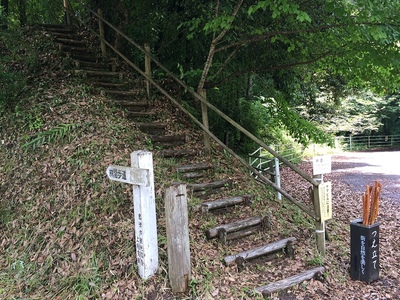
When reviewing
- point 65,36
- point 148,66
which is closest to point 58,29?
point 65,36

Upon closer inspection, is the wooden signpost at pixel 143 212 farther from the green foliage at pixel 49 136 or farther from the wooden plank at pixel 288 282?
the green foliage at pixel 49 136

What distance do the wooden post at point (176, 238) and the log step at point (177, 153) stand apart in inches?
85.8

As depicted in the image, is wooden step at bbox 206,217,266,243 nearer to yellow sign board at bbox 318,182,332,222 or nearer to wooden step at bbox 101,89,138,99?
yellow sign board at bbox 318,182,332,222

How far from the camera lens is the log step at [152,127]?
604 centimetres

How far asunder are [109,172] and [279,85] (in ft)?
22.3

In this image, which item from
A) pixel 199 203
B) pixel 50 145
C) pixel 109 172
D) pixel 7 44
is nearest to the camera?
pixel 109 172

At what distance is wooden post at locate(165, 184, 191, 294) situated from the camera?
341 cm

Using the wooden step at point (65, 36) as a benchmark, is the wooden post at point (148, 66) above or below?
below

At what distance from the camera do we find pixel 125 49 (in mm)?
8805

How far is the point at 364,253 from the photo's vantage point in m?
4.28

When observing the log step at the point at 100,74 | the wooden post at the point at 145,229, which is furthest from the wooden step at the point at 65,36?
the wooden post at the point at 145,229

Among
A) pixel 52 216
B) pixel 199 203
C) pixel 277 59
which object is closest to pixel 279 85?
pixel 277 59

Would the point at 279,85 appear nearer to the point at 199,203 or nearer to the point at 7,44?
the point at 199,203

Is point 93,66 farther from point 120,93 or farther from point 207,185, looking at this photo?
point 207,185
